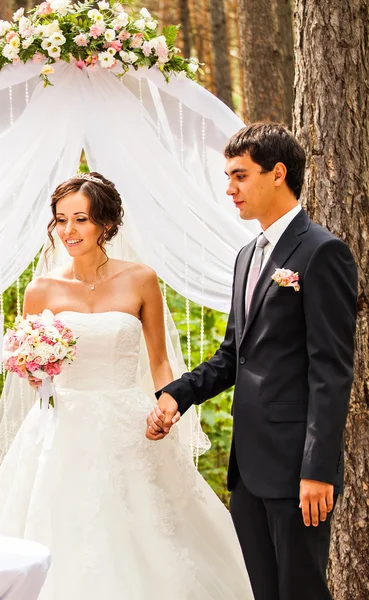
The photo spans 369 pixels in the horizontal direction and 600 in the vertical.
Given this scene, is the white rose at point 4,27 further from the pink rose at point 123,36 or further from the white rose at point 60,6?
the pink rose at point 123,36

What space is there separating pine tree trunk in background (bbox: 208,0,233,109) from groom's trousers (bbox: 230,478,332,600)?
7673mm

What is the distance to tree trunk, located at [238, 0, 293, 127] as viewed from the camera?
6738mm

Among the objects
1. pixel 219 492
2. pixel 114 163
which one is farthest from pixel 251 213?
pixel 219 492

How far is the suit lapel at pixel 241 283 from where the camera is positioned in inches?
126

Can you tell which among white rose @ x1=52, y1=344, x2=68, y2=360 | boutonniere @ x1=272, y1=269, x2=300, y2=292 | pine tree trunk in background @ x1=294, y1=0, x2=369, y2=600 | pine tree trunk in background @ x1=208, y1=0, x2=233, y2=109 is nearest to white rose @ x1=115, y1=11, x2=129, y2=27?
pine tree trunk in background @ x1=294, y1=0, x2=369, y2=600

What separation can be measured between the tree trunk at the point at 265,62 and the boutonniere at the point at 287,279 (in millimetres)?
3916

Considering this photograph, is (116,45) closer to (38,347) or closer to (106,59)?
(106,59)

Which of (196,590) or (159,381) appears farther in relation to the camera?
(159,381)

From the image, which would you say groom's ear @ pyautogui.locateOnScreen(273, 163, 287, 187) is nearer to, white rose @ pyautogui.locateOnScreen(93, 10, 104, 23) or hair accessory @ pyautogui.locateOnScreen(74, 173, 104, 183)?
hair accessory @ pyautogui.locateOnScreen(74, 173, 104, 183)

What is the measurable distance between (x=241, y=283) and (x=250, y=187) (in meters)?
0.37

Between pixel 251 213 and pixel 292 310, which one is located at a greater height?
pixel 251 213

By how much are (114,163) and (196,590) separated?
1.90 metres

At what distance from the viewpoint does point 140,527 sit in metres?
3.61

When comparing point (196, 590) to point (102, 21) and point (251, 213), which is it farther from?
point (102, 21)
